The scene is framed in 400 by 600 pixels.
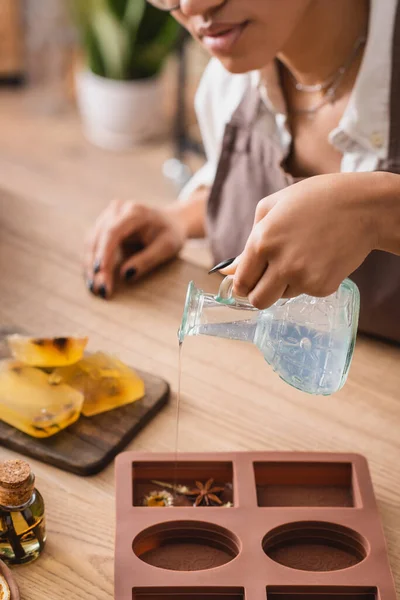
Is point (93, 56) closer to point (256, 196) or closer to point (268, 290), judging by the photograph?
point (256, 196)

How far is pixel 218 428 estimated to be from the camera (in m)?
1.17

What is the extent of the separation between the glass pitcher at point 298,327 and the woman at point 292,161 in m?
0.07

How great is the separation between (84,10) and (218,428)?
8.40ft

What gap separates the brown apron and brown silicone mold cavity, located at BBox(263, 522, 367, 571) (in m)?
0.45

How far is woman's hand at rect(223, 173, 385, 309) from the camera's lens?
86 cm

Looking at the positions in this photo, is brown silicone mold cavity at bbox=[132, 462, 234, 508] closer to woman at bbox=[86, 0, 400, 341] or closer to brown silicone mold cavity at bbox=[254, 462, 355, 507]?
brown silicone mold cavity at bbox=[254, 462, 355, 507]

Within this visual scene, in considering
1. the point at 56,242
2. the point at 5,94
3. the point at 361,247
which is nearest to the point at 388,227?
the point at 361,247

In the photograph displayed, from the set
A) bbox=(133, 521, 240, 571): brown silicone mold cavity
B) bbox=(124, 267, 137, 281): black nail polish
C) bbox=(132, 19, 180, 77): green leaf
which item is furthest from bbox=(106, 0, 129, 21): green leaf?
bbox=(133, 521, 240, 571): brown silicone mold cavity

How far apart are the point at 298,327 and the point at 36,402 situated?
0.37 meters

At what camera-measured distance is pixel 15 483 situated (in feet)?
2.95

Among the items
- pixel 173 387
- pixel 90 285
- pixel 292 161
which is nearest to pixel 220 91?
pixel 292 161

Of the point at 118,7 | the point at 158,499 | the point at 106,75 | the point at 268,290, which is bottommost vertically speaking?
the point at 106,75

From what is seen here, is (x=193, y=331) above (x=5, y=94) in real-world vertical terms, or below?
above

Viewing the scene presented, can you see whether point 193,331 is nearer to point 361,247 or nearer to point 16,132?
point 361,247
